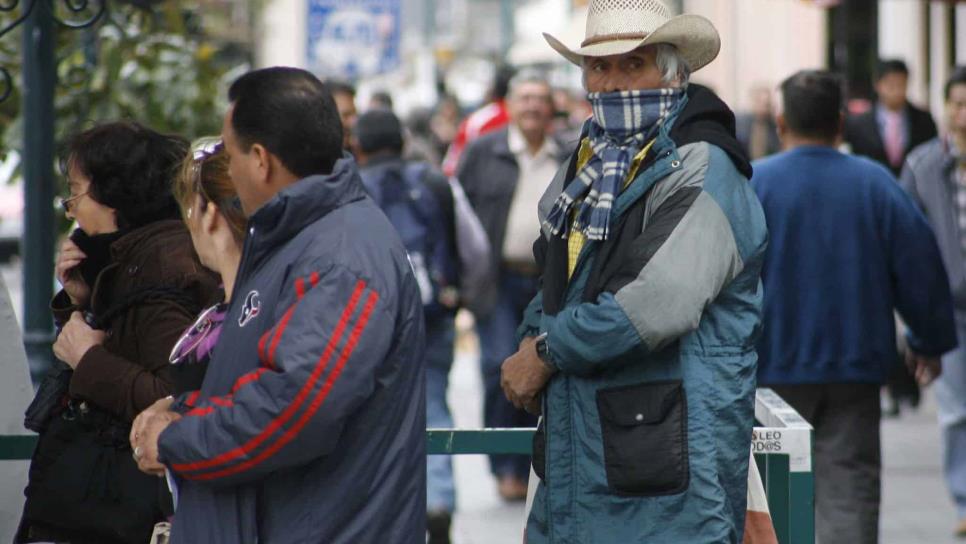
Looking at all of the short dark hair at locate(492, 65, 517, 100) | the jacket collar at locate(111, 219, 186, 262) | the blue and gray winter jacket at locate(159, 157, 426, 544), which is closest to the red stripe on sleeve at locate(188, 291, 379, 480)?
the blue and gray winter jacket at locate(159, 157, 426, 544)

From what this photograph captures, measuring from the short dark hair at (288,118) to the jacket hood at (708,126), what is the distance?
2.94 ft

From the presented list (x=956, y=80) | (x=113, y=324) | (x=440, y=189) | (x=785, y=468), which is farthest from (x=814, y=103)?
(x=113, y=324)

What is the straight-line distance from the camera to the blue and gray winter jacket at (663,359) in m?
3.86

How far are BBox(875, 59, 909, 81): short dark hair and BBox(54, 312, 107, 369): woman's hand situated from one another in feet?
31.6

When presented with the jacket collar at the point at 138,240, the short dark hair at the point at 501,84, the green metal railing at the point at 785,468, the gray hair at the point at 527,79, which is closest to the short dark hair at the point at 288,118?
the jacket collar at the point at 138,240

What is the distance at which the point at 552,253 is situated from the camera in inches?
164

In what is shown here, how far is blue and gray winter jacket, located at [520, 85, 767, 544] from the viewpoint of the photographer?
3863 millimetres

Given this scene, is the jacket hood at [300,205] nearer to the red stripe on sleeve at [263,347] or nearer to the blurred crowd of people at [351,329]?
the blurred crowd of people at [351,329]

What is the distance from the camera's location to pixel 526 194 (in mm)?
9531

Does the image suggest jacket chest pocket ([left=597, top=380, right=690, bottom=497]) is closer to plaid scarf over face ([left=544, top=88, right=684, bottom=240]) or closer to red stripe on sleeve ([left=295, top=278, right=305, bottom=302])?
plaid scarf over face ([left=544, top=88, right=684, bottom=240])

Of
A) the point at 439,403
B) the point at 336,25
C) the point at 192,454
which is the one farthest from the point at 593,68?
the point at 336,25

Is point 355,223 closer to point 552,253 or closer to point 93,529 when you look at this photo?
point 552,253

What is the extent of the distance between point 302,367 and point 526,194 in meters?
6.20

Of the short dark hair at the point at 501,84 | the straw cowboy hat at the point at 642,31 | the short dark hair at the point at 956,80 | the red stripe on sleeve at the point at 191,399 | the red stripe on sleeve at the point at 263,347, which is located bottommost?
the short dark hair at the point at 501,84
